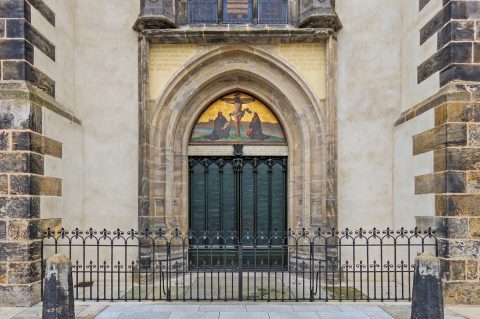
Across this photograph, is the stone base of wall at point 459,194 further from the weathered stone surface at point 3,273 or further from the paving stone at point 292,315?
the weathered stone surface at point 3,273

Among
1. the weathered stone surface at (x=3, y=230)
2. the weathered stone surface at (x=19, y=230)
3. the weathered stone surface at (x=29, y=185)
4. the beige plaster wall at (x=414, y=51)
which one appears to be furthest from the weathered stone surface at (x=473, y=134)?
the weathered stone surface at (x=3, y=230)

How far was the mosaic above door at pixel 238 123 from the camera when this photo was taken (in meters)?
9.41

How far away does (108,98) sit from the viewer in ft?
29.0

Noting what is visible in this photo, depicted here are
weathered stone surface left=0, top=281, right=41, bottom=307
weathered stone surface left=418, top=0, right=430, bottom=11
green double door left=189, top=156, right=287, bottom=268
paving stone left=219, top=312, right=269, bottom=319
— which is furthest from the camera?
green double door left=189, top=156, right=287, bottom=268

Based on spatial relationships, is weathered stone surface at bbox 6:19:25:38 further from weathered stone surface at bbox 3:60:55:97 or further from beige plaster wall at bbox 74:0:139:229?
beige plaster wall at bbox 74:0:139:229

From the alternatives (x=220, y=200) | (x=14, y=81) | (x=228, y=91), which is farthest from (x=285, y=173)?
(x=14, y=81)

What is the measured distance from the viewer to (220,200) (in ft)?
30.6

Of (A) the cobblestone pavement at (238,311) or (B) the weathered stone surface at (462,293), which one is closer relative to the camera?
(A) the cobblestone pavement at (238,311)

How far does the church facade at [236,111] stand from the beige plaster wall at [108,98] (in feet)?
0.07

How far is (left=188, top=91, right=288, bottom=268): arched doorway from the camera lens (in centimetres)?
931

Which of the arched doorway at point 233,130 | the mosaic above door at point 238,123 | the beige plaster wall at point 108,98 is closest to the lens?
the arched doorway at point 233,130

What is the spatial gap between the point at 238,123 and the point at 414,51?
4079 millimetres

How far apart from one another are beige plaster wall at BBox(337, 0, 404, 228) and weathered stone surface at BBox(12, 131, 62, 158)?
19.5ft

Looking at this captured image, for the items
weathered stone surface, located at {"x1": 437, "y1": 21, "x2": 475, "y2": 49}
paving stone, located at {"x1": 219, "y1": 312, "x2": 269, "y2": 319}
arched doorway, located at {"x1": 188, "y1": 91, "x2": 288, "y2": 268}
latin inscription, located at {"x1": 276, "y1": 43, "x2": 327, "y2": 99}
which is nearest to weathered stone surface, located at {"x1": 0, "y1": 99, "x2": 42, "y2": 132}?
arched doorway, located at {"x1": 188, "y1": 91, "x2": 288, "y2": 268}
